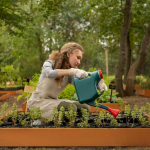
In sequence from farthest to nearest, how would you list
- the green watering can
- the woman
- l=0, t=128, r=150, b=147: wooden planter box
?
the woman → the green watering can → l=0, t=128, r=150, b=147: wooden planter box

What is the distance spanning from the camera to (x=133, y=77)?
7102 mm

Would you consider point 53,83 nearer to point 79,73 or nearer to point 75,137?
point 79,73

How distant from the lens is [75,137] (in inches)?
80.4

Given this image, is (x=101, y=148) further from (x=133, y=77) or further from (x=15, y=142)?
(x=133, y=77)

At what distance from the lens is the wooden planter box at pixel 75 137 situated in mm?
2037

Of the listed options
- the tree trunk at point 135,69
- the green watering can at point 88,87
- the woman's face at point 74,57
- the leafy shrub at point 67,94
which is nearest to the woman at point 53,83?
the woman's face at point 74,57

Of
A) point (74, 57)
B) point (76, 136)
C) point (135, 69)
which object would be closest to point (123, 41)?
point (135, 69)

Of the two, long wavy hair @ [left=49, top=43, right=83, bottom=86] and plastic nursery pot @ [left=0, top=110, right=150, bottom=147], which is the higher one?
→ long wavy hair @ [left=49, top=43, right=83, bottom=86]

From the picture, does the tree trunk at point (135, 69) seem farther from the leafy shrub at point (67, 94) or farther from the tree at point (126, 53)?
the leafy shrub at point (67, 94)

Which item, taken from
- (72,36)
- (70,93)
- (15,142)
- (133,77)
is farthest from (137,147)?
(72,36)

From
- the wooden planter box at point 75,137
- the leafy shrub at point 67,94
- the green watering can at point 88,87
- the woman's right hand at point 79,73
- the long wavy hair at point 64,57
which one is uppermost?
the long wavy hair at point 64,57

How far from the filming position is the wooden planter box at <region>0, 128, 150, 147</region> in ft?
6.68

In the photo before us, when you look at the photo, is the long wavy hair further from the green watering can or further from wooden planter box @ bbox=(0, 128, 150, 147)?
wooden planter box @ bbox=(0, 128, 150, 147)

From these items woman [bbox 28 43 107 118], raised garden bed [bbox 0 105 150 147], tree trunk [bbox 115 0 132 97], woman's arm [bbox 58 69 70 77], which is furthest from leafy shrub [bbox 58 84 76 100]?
tree trunk [bbox 115 0 132 97]
